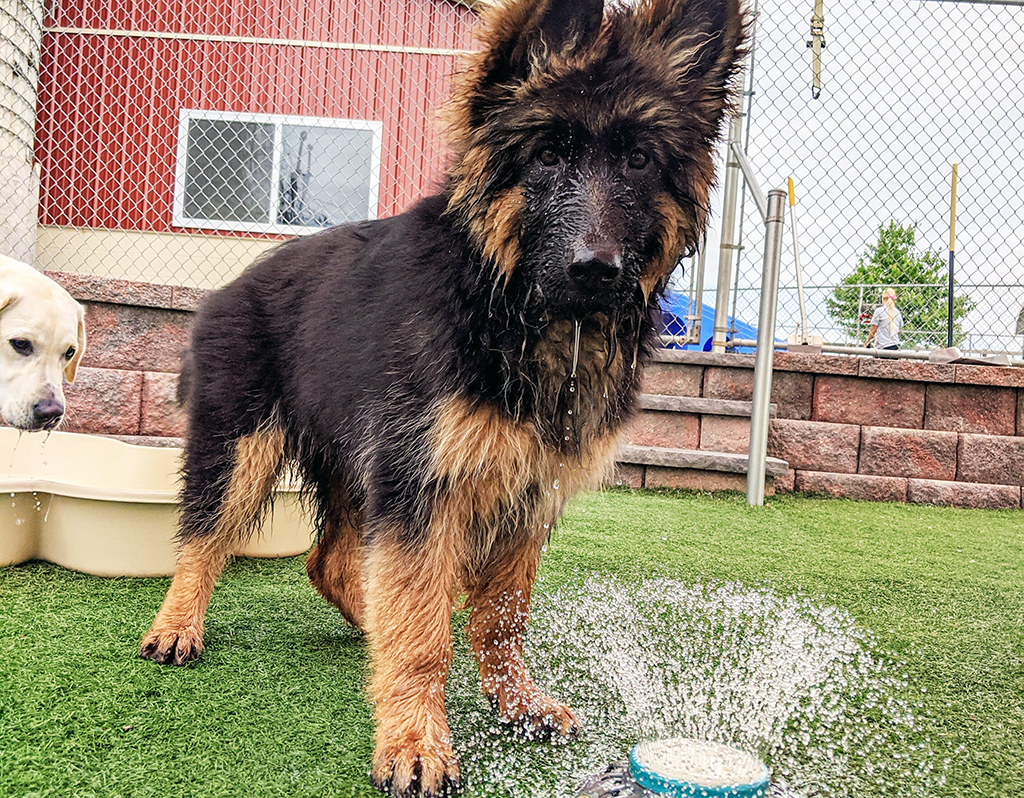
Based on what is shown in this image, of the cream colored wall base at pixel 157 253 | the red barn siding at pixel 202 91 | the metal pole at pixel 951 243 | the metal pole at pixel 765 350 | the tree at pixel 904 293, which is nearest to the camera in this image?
the metal pole at pixel 765 350

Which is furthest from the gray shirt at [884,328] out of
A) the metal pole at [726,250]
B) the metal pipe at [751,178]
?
the metal pipe at [751,178]

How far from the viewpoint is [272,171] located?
10.3 metres

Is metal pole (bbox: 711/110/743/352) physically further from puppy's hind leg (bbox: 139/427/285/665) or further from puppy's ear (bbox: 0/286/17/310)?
puppy's ear (bbox: 0/286/17/310)

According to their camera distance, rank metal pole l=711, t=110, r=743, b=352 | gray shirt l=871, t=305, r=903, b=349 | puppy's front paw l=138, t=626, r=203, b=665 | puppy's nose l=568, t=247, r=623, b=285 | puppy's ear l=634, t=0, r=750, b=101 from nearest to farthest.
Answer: puppy's nose l=568, t=247, r=623, b=285
puppy's ear l=634, t=0, r=750, b=101
puppy's front paw l=138, t=626, r=203, b=665
metal pole l=711, t=110, r=743, b=352
gray shirt l=871, t=305, r=903, b=349

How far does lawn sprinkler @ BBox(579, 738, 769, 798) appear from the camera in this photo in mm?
1801

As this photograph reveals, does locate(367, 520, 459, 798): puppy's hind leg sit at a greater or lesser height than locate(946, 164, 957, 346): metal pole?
lesser

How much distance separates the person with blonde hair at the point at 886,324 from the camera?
927 centimetres

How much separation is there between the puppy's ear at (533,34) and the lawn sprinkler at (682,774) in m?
1.84

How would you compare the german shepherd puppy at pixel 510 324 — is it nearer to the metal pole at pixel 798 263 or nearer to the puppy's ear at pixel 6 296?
the puppy's ear at pixel 6 296

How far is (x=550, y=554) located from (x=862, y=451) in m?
3.64

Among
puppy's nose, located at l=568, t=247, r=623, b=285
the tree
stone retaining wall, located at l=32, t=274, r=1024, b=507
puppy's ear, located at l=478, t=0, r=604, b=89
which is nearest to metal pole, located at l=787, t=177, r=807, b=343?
the tree

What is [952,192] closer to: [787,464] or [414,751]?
[787,464]

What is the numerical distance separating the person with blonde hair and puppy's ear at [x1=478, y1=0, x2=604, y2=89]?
26.6 feet

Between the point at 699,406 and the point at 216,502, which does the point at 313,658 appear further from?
the point at 699,406
